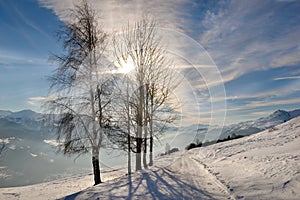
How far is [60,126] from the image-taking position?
14180 millimetres

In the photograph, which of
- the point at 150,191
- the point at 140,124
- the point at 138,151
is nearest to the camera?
the point at 150,191

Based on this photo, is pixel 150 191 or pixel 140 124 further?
pixel 140 124

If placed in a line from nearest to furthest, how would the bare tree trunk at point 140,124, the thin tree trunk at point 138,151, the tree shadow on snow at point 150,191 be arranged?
the tree shadow on snow at point 150,191 → the thin tree trunk at point 138,151 → the bare tree trunk at point 140,124

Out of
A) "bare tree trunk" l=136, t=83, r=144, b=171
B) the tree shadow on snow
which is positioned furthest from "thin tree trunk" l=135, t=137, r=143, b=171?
the tree shadow on snow

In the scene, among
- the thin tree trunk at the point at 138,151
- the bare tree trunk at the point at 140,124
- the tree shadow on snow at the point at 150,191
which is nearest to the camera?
the tree shadow on snow at the point at 150,191

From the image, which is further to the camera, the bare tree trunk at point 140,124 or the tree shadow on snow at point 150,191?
the bare tree trunk at point 140,124

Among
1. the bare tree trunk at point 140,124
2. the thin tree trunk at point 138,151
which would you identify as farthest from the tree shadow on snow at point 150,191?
the bare tree trunk at point 140,124

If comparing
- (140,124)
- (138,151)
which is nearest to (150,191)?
(138,151)

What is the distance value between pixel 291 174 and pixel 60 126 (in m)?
11.6

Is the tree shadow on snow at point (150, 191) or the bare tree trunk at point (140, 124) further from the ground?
the bare tree trunk at point (140, 124)

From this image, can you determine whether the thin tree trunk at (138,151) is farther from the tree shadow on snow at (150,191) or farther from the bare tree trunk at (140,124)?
the tree shadow on snow at (150,191)

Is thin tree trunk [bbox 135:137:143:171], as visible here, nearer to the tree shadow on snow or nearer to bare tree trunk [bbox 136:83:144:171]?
bare tree trunk [bbox 136:83:144:171]

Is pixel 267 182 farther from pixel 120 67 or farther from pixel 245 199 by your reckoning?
pixel 120 67

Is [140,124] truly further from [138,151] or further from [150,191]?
[150,191]
